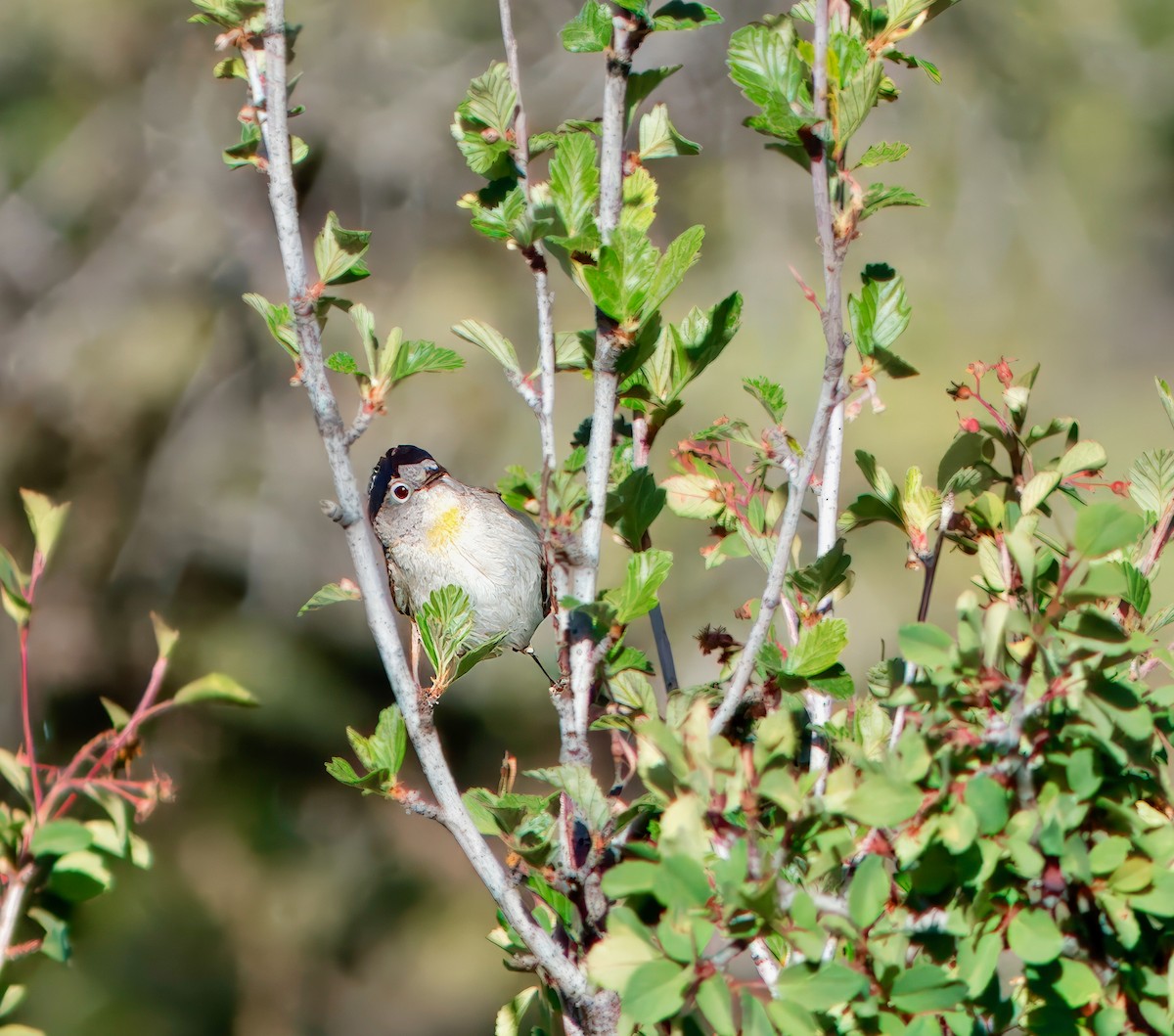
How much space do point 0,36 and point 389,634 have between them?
2426 millimetres

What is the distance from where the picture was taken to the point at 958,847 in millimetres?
551

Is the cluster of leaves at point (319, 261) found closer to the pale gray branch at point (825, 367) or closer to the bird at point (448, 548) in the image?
the pale gray branch at point (825, 367)

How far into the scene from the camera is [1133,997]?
630mm

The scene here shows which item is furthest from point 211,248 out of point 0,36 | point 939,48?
point 939,48

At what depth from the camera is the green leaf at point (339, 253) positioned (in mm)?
740

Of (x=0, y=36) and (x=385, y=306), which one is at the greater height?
(x=0, y=36)

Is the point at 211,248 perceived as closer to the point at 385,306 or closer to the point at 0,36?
the point at 385,306

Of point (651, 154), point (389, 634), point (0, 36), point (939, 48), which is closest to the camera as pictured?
point (389, 634)

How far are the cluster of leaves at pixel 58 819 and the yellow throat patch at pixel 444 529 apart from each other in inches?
41.8

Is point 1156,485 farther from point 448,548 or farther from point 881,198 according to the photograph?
point 448,548

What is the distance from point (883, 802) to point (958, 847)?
0.04 meters

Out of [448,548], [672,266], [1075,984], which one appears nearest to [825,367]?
[672,266]

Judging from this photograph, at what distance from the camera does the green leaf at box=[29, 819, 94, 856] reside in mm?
530

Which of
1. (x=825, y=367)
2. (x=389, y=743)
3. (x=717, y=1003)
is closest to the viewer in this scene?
(x=717, y=1003)
